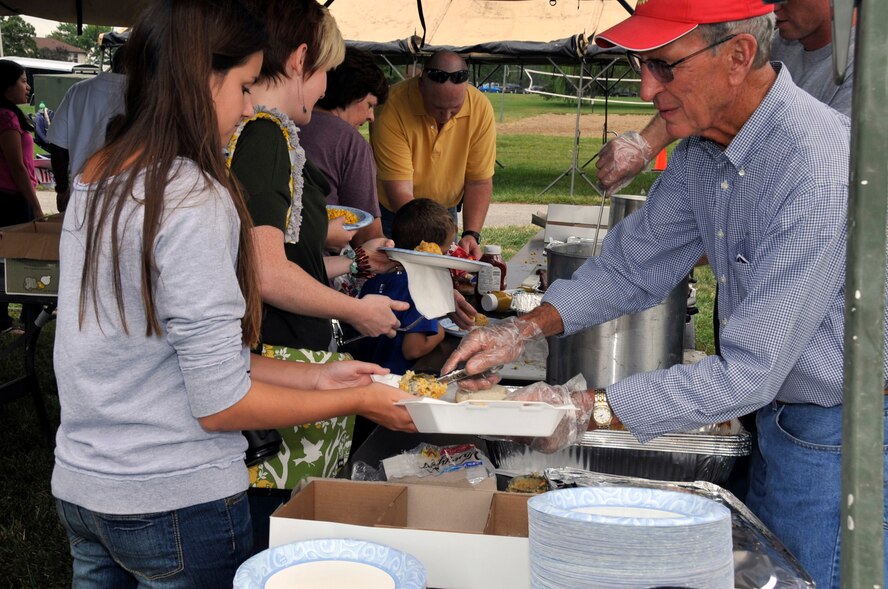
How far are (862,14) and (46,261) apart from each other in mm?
3635

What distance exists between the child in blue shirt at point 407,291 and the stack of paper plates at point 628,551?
1967mm

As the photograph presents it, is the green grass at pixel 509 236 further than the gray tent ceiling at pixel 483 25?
Yes

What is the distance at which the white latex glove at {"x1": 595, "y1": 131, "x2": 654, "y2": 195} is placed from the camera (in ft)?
9.37

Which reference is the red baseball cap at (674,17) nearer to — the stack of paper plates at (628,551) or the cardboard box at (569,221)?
the stack of paper plates at (628,551)

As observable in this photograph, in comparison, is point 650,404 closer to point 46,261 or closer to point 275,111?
point 275,111

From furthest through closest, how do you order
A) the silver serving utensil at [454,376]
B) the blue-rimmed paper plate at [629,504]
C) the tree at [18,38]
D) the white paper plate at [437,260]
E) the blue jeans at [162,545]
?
the tree at [18,38], the white paper plate at [437,260], the silver serving utensil at [454,376], the blue jeans at [162,545], the blue-rimmed paper plate at [629,504]

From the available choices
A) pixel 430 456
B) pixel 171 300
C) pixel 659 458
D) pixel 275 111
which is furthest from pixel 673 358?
pixel 171 300

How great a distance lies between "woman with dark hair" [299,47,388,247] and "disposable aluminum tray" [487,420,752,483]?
3.71 ft

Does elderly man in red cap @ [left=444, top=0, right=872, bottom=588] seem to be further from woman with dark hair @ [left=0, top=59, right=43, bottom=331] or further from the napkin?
woman with dark hair @ [left=0, top=59, right=43, bottom=331]

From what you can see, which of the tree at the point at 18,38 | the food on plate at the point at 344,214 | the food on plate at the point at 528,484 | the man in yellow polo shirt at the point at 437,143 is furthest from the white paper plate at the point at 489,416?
the tree at the point at 18,38

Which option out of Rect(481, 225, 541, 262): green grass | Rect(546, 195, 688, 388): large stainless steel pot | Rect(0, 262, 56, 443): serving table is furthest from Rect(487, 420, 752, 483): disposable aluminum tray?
Rect(481, 225, 541, 262): green grass

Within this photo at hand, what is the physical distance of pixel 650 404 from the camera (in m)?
1.69

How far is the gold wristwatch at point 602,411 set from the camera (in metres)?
1.72

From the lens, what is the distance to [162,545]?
1466 millimetres
